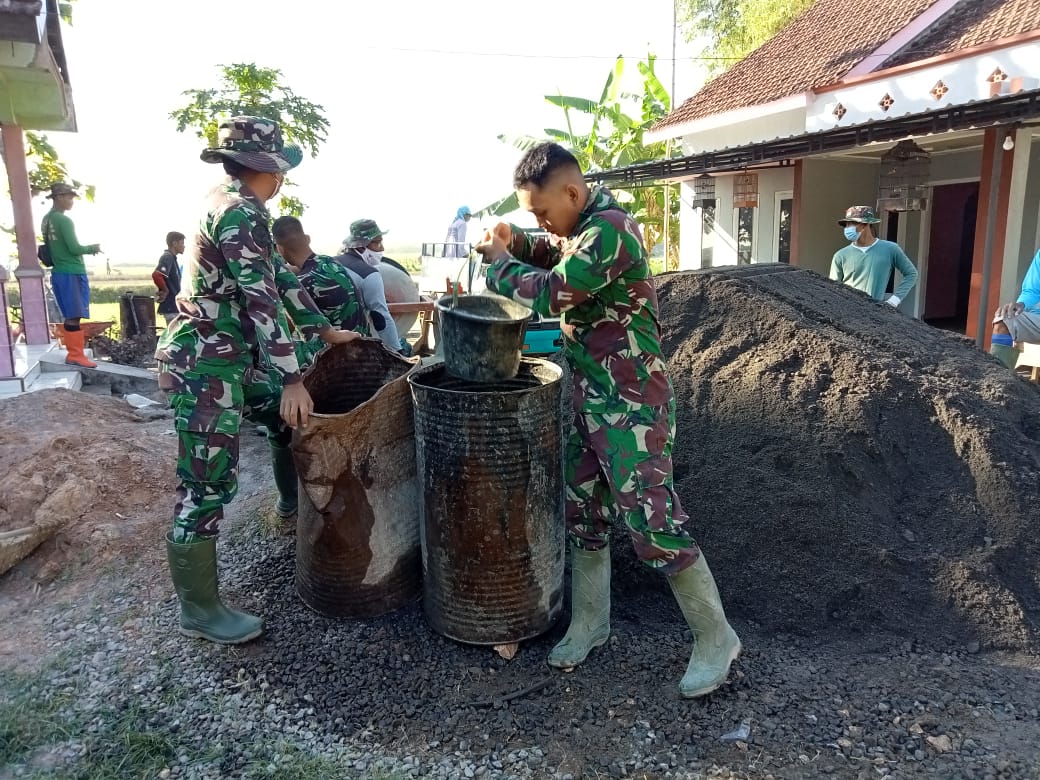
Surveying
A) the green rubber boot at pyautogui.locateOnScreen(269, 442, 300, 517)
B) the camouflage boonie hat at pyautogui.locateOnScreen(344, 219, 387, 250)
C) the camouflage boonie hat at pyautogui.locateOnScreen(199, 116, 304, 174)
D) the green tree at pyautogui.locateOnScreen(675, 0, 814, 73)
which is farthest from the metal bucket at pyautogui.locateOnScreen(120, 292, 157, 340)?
the green tree at pyautogui.locateOnScreen(675, 0, 814, 73)

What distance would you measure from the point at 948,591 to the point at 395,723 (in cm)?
225

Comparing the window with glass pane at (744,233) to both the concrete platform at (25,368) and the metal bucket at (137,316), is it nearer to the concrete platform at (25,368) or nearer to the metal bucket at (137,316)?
the metal bucket at (137,316)

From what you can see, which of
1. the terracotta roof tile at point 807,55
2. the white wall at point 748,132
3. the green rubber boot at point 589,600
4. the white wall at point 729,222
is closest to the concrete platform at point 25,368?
the green rubber boot at point 589,600

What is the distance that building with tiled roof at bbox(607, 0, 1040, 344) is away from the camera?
27.9 feet

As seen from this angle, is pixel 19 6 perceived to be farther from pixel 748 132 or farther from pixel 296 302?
pixel 748 132

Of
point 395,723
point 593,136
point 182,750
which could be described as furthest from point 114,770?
point 593,136

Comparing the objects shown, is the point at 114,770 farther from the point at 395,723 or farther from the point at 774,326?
the point at 774,326

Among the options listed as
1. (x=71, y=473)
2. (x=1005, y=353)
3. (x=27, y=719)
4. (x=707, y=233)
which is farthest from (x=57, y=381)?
(x=707, y=233)

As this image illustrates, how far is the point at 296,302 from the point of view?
10.8 ft

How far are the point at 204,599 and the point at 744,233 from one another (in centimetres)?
1328

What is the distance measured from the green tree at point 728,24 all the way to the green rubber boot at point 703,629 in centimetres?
2593

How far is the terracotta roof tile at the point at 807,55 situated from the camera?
13125mm

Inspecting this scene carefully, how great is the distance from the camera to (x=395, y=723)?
2615 mm

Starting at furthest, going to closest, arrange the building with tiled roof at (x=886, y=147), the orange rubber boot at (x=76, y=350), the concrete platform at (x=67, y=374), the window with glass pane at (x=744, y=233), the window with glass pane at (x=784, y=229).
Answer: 1. the window with glass pane at (x=744, y=233)
2. the window with glass pane at (x=784, y=229)
3. the building with tiled roof at (x=886, y=147)
4. the orange rubber boot at (x=76, y=350)
5. the concrete platform at (x=67, y=374)
